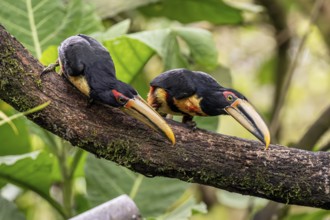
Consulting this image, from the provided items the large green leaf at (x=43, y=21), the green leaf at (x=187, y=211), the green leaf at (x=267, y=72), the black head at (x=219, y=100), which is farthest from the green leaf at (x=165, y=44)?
the green leaf at (x=267, y=72)

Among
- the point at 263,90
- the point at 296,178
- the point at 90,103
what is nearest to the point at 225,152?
the point at 296,178

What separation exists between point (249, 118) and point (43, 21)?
947 millimetres

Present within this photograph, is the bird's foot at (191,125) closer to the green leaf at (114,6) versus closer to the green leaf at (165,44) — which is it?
the green leaf at (165,44)

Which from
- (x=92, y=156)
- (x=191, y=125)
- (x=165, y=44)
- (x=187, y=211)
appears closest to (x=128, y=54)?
(x=165, y=44)

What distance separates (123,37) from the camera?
1962 mm

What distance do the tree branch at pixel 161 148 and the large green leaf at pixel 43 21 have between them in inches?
27.3

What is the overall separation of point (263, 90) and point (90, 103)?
11.2ft

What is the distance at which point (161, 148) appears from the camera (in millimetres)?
1479

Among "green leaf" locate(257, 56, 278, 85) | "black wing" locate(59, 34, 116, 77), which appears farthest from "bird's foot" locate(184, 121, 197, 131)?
"green leaf" locate(257, 56, 278, 85)

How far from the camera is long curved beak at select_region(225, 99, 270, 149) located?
144 centimetres

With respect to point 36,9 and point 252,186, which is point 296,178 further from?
point 36,9

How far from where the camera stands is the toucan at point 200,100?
1.44m

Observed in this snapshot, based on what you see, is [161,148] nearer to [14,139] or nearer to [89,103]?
[89,103]

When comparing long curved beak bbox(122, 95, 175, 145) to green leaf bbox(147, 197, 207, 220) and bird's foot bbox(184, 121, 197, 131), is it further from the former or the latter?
green leaf bbox(147, 197, 207, 220)
